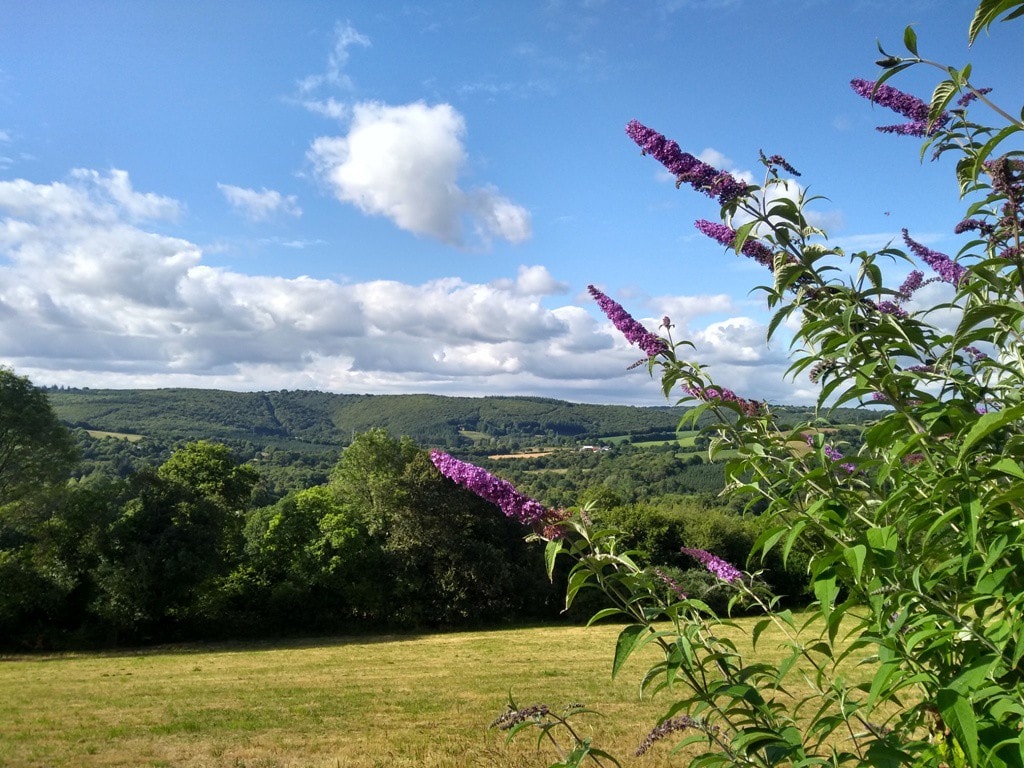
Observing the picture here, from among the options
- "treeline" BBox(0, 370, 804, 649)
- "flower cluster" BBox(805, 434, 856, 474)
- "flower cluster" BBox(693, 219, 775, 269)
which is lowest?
"treeline" BBox(0, 370, 804, 649)

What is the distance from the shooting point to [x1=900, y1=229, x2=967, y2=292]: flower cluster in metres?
2.49

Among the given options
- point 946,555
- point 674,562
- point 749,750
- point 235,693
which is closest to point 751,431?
point 946,555

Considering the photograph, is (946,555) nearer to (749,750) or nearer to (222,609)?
(749,750)

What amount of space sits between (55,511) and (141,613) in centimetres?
568

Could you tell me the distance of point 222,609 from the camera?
26.5m

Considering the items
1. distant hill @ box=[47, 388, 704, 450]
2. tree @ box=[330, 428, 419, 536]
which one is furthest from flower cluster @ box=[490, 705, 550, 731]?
distant hill @ box=[47, 388, 704, 450]

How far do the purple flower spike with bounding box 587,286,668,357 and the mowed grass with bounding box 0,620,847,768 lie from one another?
2790 millimetres

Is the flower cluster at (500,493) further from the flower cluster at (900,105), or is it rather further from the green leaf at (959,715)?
the flower cluster at (900,105)

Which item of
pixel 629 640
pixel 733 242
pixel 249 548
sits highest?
pixel 733 242

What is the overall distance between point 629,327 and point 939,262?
1.26 metres

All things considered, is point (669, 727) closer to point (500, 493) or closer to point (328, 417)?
point (500, 493)

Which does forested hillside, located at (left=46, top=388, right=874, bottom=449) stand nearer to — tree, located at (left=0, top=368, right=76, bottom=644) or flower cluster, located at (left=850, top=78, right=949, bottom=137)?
tree, located at (left=0, top=368, right=76, bottom=644)

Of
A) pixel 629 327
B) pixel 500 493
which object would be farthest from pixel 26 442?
pixel 629 327

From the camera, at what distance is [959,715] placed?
1339 mm
